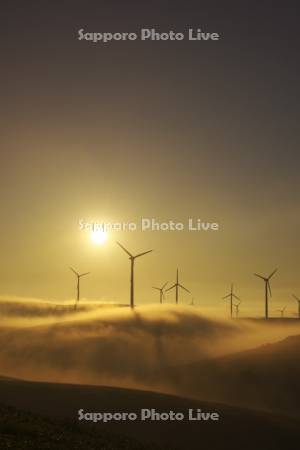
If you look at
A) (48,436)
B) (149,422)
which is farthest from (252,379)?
(48,436)

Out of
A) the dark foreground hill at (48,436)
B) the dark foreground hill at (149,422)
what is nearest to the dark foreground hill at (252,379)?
the dark foreground hill at (149,422)

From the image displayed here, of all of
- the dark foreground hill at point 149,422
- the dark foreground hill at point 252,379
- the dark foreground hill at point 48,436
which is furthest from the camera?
the dark foreground hill at point 252,379

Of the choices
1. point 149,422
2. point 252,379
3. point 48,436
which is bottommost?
point 252,379

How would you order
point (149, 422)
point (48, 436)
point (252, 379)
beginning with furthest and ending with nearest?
point (252, 379), point (149, 422), point (48, 436)

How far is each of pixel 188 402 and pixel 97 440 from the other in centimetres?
4356

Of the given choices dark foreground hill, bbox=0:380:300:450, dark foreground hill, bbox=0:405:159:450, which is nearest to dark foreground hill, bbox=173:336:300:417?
dark foreground hill, bbox=0:380:300:450

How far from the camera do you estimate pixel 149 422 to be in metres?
84.0

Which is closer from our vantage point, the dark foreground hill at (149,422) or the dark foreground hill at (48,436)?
the dark foreground hill at (48,436)

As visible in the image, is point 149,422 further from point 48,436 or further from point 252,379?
point 252,379

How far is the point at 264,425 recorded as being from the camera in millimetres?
89812

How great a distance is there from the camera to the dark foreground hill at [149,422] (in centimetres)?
7756

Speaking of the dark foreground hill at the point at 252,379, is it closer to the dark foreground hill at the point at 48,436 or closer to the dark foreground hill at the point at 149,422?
the dark foreground hill at the point at 149,422

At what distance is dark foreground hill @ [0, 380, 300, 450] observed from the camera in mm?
77562

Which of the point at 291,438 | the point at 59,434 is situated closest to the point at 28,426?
the point at 59,434
